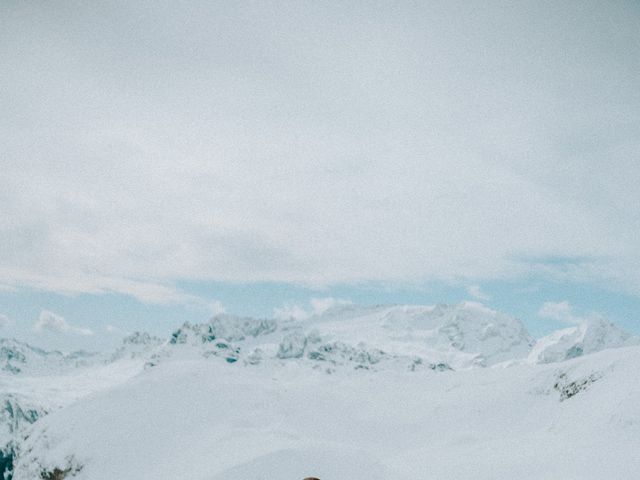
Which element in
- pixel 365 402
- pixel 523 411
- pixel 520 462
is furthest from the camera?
pixel 365 402

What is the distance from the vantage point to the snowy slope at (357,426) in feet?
81.9

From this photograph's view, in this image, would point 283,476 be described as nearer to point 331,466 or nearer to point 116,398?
point 331,466

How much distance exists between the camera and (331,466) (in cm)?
3003

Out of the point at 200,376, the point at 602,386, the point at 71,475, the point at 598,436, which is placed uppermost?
the point at 200,376

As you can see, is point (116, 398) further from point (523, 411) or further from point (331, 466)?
point (523, 411)

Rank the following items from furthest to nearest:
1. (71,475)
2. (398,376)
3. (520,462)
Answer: (398,376) → (71,475) → (520,462)

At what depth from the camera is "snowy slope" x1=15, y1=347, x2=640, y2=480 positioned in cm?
2497

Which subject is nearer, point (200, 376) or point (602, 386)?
point (602, 386)

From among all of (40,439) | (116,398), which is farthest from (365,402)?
(40,439)

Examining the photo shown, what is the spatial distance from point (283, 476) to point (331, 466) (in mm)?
3281

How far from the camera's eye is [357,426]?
141 feet

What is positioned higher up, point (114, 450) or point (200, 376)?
A: point (200, 376)

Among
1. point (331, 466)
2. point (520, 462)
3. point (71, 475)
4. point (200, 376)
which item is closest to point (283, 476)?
point (331, 466)

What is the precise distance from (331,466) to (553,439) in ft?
45.7
